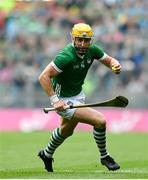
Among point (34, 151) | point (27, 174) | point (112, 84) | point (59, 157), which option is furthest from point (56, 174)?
point (112, 84)

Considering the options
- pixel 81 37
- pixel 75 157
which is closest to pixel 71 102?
pixel 81 37

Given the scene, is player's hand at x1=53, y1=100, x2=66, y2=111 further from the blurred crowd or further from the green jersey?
the blurred crowd

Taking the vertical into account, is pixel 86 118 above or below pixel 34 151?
above

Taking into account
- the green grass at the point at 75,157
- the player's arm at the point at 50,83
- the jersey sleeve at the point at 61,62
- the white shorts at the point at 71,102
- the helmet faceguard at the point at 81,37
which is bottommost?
the green grass at the point at 75,157

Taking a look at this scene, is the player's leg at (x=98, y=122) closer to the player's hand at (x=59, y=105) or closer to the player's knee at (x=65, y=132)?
Result: the player's hand at (x=59, y=105)

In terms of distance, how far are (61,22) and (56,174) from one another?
14.9 meters

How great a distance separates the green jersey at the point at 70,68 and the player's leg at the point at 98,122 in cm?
41

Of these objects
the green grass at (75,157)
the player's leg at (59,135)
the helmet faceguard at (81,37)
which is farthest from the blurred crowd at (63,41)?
the helmet faceguard at (81,37)

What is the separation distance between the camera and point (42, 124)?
81.1ft

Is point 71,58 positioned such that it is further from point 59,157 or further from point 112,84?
point 112,84

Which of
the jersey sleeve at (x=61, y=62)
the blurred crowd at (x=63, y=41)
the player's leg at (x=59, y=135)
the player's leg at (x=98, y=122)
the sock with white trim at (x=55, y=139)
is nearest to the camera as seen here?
the jersey sleeve at (x=61, y=62)

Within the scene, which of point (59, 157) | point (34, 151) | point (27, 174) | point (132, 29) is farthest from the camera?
point (132, 29)

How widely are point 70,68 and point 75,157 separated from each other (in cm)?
460

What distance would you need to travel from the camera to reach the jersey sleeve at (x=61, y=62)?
442 inches
